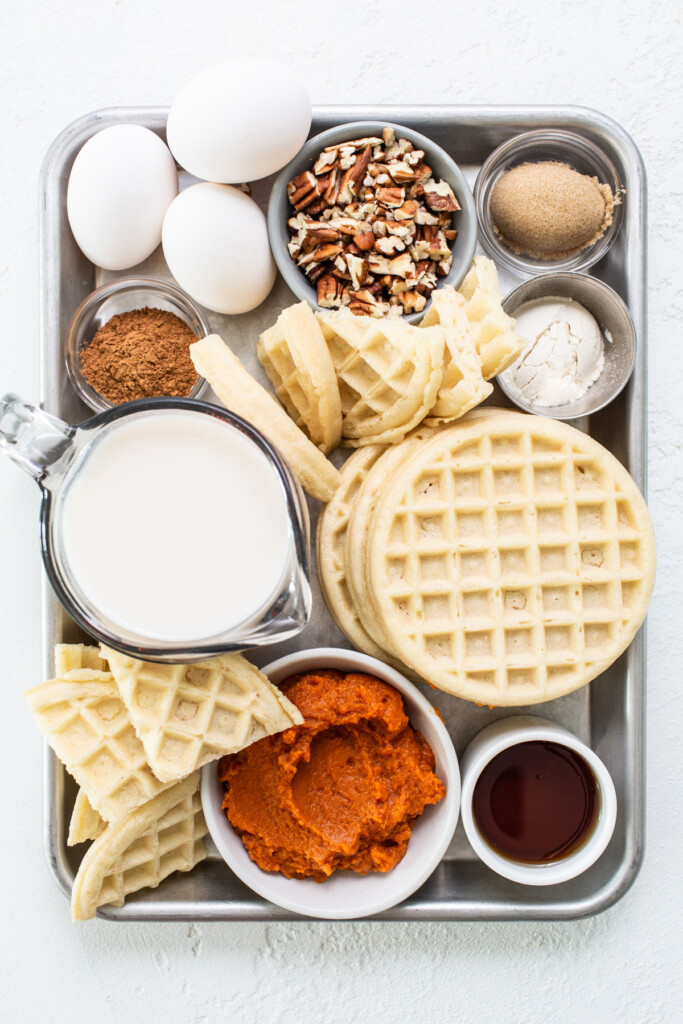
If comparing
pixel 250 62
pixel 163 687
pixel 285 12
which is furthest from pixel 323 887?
pixel 285 12

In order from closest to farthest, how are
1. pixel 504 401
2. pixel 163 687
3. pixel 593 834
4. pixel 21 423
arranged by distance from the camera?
1. pixel 21 423
2. pixel 163 687
3. pixel 593 834
4. pixel 504 401

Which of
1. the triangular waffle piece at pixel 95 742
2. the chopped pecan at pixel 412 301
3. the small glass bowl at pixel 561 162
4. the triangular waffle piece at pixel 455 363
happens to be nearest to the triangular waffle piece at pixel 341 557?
the triangular waffle piece at pixel 455 363

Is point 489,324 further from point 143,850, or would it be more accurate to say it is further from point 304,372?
point 143,850

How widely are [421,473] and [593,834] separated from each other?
2.33 feet

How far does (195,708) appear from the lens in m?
1.31

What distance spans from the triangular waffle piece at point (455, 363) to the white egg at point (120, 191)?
53 centimetres

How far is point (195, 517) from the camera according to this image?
1188 mm

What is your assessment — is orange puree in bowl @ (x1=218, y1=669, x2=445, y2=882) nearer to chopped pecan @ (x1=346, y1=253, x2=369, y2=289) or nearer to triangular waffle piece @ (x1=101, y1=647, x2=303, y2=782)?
triangular waffle piece @ (x1=101, y1=647, x2=303, y2=782)

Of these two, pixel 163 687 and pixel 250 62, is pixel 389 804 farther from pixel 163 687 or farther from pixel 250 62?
pixel 250 62

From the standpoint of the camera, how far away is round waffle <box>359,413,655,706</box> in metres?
1.32

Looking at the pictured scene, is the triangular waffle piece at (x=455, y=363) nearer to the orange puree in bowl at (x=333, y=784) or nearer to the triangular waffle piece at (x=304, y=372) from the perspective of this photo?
the triangular waffle piece at (x=304, y=372)

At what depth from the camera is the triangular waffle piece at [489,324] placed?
127cm

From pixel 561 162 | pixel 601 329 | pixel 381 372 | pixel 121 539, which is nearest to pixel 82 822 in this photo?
pixel 121 539

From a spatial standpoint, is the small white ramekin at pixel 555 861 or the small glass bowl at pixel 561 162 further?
the small glass bowl at pixel 561 162
